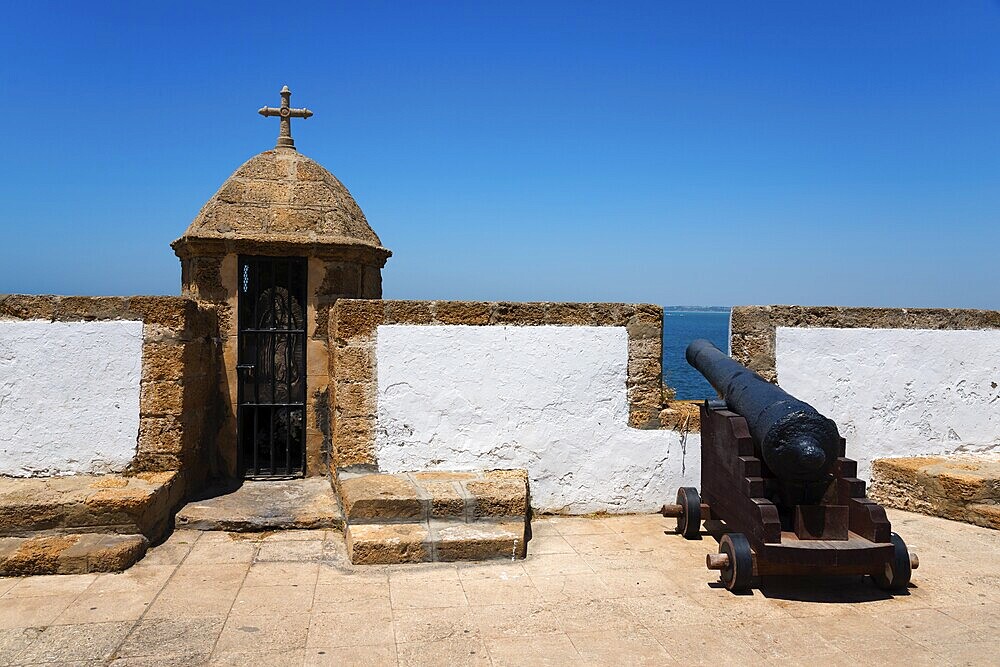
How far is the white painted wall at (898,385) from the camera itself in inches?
267

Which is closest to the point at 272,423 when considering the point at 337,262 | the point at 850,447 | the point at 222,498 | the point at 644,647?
the point at 222,498

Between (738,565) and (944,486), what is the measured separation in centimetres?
298

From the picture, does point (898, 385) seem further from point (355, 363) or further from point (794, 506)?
point (355, 363)

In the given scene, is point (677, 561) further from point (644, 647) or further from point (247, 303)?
point (247, 303)

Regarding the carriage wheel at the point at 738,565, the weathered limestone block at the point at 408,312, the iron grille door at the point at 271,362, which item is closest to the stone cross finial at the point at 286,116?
the iron grille door at the point at 271,362

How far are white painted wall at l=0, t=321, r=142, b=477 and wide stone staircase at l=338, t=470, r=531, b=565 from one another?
5.86ft

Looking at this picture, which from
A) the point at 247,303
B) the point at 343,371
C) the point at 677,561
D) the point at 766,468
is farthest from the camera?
the point at 247,303

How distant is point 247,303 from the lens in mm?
6852

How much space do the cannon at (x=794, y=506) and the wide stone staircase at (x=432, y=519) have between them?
1.47m

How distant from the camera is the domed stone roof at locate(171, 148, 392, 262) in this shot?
21.8ft

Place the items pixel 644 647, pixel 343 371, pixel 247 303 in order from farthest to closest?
1. pixel 247 303
2. pixel 343 371
3. pixel 644 647

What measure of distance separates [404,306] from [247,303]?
166 cm

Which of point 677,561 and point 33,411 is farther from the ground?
point 33,411

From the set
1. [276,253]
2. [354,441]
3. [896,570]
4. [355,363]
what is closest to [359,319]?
[355,363]
